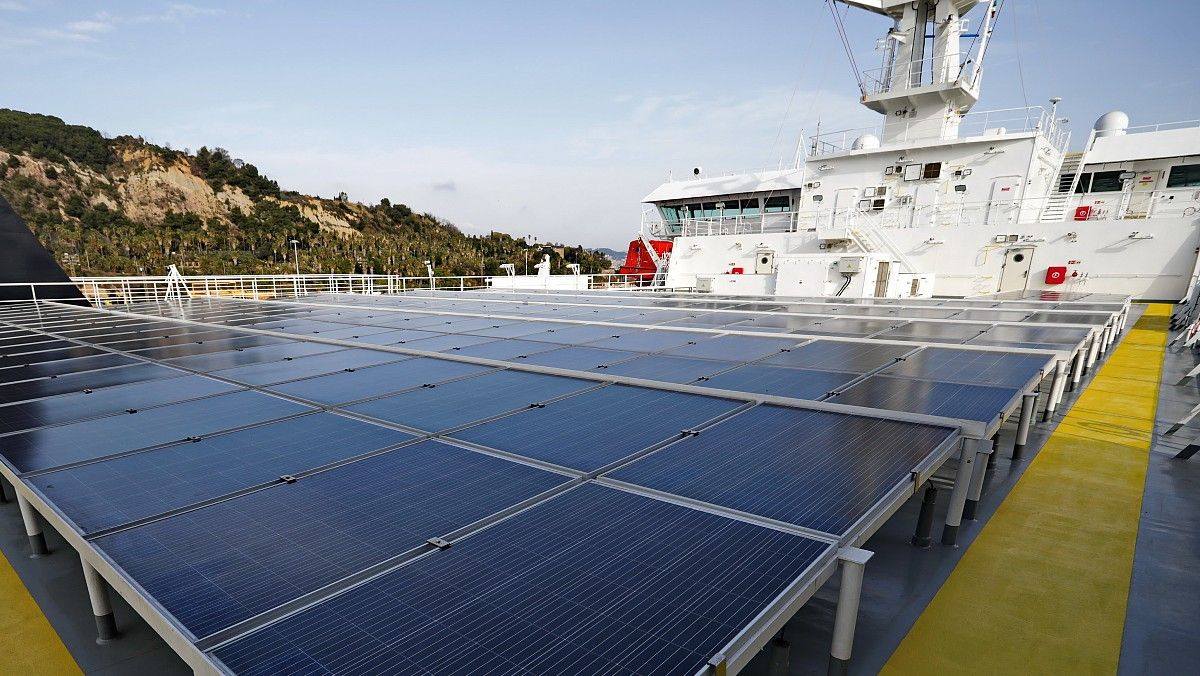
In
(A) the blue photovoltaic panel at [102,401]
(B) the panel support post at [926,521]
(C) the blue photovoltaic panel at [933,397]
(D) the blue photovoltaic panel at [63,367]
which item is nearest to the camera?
(B) the panel support post at [926,521]

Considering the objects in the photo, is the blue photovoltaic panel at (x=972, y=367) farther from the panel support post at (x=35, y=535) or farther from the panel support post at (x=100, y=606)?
the panel support post at (x=35, y=535)

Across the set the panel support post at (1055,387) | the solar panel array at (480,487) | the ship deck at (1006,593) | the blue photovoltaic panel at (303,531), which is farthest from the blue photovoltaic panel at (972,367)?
the blue photovoltaic panel at (303,531)

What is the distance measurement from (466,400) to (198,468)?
2365 millimetres

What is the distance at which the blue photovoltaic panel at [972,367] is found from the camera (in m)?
5.94

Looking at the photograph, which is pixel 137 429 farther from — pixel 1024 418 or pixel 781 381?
pixel 1024 418

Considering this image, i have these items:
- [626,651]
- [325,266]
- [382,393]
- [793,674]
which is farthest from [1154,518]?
[325,266]

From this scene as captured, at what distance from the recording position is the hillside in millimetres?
72750

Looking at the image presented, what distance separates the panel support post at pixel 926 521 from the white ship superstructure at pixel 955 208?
56.7ft

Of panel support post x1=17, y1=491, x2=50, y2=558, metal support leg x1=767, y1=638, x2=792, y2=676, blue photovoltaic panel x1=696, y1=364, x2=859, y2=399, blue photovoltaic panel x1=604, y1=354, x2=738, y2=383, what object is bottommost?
panel support post x1=17, y1=491, x2=50, y2=558

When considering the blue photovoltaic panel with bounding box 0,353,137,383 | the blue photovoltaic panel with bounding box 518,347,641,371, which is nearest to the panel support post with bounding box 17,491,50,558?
the blue photovoltaic panel with bounding box 0,353,137,383

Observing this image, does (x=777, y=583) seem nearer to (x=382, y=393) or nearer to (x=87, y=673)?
(x=87, y=673)

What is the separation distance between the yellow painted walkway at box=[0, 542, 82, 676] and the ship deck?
10 millimetres

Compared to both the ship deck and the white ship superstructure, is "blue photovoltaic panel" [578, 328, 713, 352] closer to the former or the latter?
the ship deck

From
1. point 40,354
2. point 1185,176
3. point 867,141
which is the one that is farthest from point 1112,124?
point 40,354
